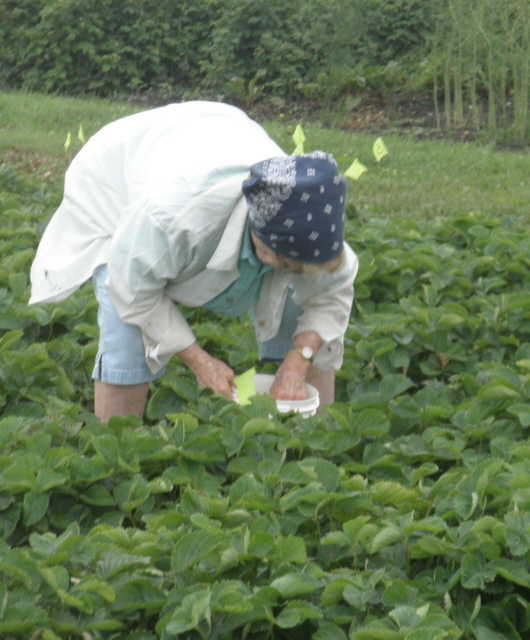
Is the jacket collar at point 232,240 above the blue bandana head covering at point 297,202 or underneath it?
underneath

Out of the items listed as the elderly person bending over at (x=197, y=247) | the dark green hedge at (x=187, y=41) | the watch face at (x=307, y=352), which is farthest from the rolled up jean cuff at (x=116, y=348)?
the dark green hedge at (x=187, y=41)

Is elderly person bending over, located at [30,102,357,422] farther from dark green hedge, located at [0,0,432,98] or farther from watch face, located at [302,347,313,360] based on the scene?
dark green hedge, located at [0,0,432,98]

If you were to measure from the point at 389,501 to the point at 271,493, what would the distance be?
29 centimetres

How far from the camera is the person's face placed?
99.4 inches

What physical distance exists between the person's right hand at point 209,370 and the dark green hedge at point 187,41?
7.79m

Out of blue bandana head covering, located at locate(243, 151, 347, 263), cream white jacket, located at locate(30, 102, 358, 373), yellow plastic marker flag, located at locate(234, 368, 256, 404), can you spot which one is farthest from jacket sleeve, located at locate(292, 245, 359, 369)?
blue bandana head covering, located at locate(243, 151, 347, 263)

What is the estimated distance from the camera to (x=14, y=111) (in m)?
8.81

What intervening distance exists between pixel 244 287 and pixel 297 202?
53 centimetres

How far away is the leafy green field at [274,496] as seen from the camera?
1.83 m

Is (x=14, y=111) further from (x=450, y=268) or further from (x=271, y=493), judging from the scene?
(x=271, y=493)

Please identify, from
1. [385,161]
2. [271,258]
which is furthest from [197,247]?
[385,161]

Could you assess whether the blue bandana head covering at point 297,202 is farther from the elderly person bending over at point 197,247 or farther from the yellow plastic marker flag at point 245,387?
the yellow plastic marker flag at point 245,387

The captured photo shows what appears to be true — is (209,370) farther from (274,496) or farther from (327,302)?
(274,496)

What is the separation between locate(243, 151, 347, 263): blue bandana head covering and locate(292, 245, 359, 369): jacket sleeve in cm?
42
